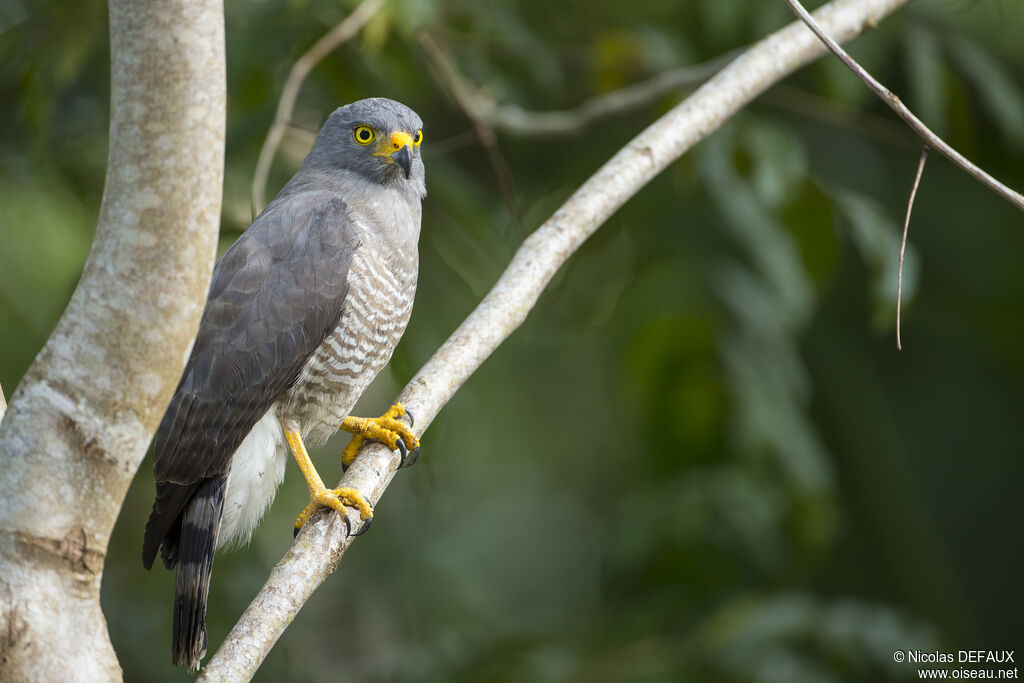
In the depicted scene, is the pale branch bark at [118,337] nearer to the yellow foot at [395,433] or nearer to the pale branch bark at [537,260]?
the pale branch bark at [537,260]

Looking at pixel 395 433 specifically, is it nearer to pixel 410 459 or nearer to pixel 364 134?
pixel 410 459

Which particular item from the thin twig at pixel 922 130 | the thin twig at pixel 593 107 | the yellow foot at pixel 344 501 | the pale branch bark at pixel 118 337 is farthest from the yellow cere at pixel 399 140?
the pale branch bark at pixel 118 337

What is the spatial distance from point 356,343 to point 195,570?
0.76 m

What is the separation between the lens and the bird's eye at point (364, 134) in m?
3.26

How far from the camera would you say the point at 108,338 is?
5.23 feet

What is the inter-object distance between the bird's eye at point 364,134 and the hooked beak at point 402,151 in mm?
81

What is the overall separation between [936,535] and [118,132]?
5.29 meters

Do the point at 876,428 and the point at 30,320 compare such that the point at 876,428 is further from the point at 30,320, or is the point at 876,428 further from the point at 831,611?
the point at 30,320

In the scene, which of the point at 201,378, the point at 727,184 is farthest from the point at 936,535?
the point at 201,378

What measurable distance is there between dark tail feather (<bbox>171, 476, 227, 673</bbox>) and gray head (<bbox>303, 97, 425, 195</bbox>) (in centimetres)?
110

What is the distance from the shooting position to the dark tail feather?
2707 millimetres

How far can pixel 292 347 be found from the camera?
2.85 metres

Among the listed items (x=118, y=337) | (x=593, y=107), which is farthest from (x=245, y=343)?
(x=593, y=107)

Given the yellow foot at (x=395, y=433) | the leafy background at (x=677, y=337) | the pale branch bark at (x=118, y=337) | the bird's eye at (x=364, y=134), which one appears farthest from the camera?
the leafy background at (x=677, y=337)
